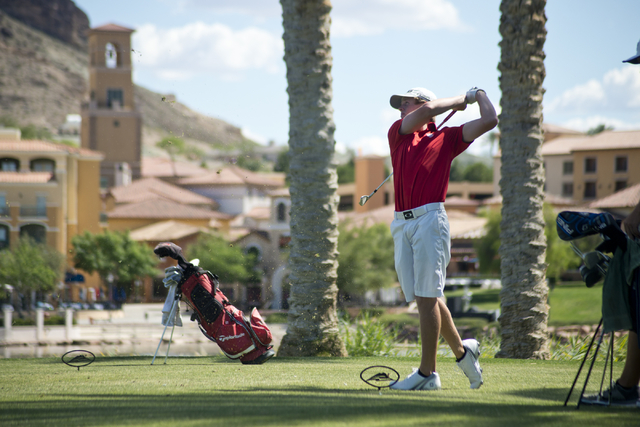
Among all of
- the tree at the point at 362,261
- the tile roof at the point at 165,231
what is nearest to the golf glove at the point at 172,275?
the tree at the point at 362,261

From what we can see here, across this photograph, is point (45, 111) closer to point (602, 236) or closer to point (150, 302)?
point (150, 302)

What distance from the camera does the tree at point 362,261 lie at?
1850 inches

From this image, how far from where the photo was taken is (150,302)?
188ft

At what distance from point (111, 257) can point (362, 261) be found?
19052mm

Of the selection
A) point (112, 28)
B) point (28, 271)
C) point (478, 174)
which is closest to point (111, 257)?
point (28, 271)

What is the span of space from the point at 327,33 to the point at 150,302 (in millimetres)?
51741

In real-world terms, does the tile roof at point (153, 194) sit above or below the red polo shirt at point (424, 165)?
below

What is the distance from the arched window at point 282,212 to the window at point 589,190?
32.3 meters

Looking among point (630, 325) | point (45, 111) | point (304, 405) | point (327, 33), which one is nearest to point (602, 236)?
point (630, 325)

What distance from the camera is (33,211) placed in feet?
179

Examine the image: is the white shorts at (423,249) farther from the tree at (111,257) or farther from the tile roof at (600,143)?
the tile roof at (600,143)

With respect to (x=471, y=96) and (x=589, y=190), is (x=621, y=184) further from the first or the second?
(x=471, y=96)

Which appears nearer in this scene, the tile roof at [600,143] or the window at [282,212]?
the window at [282,212]

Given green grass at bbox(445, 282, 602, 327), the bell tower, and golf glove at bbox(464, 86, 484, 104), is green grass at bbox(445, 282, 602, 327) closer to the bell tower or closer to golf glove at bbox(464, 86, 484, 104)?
golf glove at bbox(464, 86, 484, 104)
